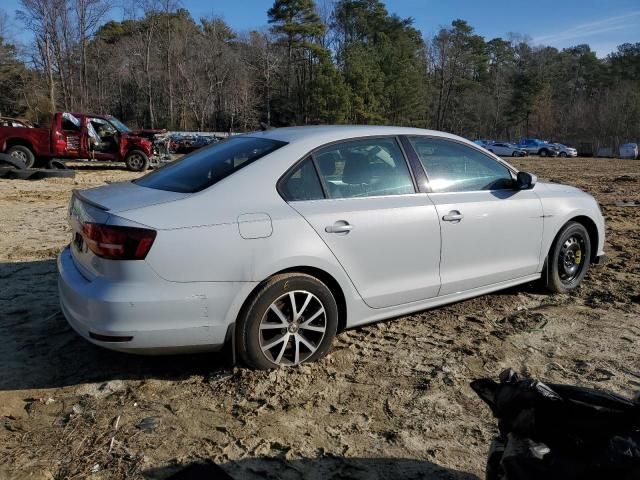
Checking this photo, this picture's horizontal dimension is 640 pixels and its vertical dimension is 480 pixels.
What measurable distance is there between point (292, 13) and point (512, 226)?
221 ft

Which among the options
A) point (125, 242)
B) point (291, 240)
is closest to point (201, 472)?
point (125, 242)

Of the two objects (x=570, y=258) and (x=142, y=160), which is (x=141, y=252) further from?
(x=142, y=160)

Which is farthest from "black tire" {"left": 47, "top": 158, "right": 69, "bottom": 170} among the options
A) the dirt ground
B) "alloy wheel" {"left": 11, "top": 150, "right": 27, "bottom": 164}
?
the dirt ground

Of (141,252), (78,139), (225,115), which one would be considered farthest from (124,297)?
(225,115)

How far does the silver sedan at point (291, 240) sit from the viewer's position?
3092 mm

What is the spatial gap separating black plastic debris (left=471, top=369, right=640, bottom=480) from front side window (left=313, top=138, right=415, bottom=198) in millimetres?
1941

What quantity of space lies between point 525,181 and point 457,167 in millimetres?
651

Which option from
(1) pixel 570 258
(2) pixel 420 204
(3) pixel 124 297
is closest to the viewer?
(3) pixel 124 297

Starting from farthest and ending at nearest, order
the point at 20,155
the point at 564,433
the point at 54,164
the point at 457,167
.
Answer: the point at 54,164, the point at 20,155, the point at 457,167, the point at 564,433

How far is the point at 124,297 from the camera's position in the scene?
9.93 feet

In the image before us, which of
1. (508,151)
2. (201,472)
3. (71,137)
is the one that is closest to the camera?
(201,472)

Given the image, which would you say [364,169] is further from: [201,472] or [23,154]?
[23,154]

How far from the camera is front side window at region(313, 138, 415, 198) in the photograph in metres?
3.75

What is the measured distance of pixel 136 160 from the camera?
731 inches
